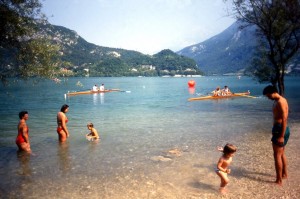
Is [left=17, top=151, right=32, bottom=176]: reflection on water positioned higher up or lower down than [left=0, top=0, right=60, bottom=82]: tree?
lower down

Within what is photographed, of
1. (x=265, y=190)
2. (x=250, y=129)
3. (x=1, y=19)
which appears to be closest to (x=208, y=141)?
(x=250, y=129)

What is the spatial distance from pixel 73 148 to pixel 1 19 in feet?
23.9

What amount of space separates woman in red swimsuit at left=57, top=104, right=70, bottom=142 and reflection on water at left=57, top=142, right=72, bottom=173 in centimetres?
47

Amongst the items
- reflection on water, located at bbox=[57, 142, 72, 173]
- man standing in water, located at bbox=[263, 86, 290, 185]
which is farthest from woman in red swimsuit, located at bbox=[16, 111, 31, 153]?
man standing in water, located at bbox=[263, 86, 290, 185]

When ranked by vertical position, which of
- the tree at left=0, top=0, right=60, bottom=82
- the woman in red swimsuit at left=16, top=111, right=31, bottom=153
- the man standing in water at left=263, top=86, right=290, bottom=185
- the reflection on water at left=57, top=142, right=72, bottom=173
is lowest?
the reflection on water at left=57, top=142, right=72, bottom=173

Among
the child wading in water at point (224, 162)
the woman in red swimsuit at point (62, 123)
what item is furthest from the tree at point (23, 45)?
the child wading in water at point (224, 162)

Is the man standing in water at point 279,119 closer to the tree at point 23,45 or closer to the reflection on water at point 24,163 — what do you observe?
the reflection on water at point 24,163

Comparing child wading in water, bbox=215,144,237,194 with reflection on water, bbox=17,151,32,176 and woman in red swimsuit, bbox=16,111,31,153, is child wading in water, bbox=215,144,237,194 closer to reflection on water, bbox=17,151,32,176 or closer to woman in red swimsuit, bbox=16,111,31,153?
reflection on water, bbox=17,151,32,176

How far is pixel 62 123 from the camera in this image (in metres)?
15.0

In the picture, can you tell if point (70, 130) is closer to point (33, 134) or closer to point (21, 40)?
point (33, 134)

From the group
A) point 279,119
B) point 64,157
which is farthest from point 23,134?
point 279,119

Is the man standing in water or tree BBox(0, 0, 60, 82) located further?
tree BBox(0, 0, 60, 82)

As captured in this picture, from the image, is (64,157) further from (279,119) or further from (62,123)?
(279,119)

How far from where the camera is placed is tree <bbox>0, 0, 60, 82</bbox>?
523 inches
